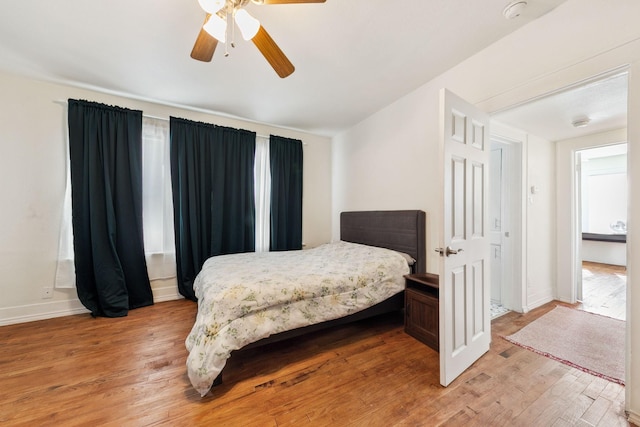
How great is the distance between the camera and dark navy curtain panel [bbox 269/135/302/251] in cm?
382

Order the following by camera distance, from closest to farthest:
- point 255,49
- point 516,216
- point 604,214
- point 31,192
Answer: point 255,49 → point 31,192 → point 516,216 → point 604,214

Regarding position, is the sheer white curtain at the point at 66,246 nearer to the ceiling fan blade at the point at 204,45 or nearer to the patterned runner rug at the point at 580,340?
the ceiling fan blade at the point at 204,45

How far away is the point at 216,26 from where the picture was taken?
145 cm

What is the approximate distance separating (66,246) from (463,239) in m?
4.11

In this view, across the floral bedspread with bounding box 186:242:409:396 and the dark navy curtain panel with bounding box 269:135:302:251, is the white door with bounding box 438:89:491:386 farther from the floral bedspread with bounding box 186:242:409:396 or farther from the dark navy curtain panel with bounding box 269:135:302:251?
the dark navy curtain panel with bounding box 269:135:302:251

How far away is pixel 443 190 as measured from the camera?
160 cm

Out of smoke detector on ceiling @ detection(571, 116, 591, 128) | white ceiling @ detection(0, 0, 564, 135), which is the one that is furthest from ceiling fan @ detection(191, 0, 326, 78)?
smoke detector on ceiling @ detection(571, 116, 591, 128)

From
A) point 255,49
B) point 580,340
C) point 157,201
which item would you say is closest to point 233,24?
point 255,49

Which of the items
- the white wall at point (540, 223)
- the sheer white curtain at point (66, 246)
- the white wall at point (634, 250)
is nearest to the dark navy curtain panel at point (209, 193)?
the sheer white curtain at point (66, 246)

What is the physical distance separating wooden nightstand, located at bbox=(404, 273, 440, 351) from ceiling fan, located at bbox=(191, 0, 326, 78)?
2.24 m

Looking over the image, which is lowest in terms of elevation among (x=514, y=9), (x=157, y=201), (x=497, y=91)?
(x=157, y=201)

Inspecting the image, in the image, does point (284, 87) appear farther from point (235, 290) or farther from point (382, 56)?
point (235, 290)

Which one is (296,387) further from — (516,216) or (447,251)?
(516,216)

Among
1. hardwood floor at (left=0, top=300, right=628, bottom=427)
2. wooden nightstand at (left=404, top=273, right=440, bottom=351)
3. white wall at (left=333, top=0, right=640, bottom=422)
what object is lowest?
hardwood floor at (left=0, top=300, right=628, bottom=427)
